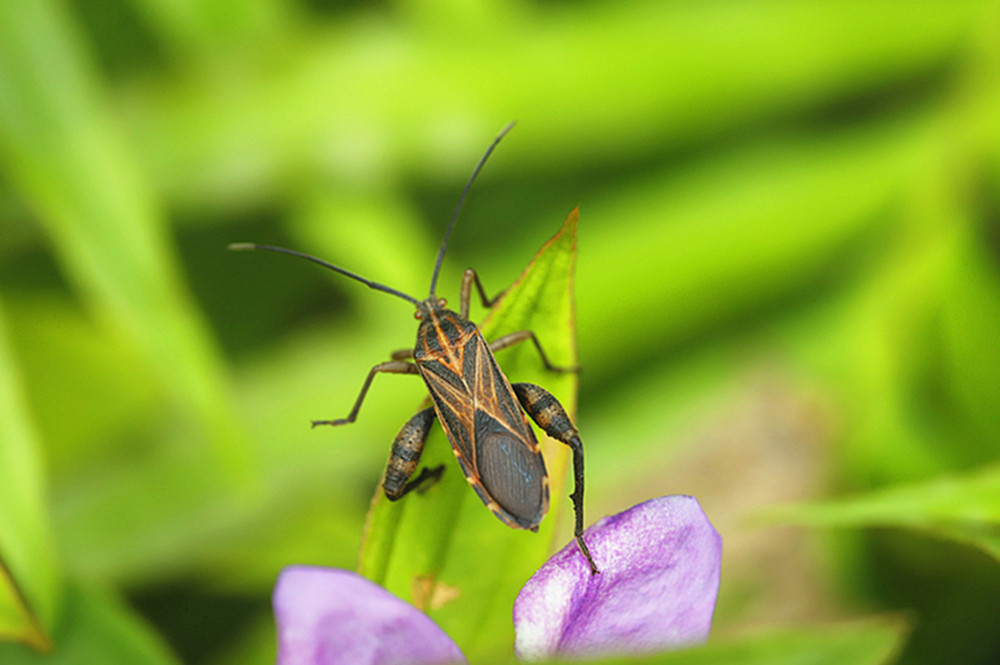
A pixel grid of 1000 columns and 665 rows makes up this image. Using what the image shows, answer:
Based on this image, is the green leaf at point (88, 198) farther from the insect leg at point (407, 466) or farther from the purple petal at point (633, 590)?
the purple petal at point (633, 590)

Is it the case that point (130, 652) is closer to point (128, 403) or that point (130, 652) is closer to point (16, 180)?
point (16, 180)

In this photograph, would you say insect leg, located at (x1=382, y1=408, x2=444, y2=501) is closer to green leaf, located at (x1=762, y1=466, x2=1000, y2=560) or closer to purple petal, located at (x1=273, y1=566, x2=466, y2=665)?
purple petal, located at (x1=273, y1=566, x2=466, y2=665)

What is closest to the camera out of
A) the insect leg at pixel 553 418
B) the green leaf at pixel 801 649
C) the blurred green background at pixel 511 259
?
the green leaf at pixel 801 649

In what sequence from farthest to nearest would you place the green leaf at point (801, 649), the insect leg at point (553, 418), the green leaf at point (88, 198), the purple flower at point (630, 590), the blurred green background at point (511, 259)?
the blurred green background at point (511, 259), the green leaf at point (88, 198), the insect leg at point (553, 418), the purple flower at point (630, 590), the green leaf at point (801, 649)

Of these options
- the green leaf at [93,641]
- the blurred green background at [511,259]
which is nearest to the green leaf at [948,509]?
the green leaf at [93,641]

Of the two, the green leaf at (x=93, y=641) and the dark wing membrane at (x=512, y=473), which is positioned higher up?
the dark wing membrane at (x=512, y=473)

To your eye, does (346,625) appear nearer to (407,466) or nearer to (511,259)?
(407,466)
